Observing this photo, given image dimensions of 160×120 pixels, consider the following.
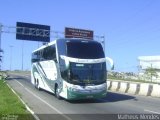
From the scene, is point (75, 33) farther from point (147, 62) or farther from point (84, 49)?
point (147, 62)

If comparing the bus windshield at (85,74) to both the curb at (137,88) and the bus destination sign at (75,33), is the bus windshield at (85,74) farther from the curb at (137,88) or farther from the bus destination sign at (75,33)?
the bus destination sign at (75,33)

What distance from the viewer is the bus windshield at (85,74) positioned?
23.7m

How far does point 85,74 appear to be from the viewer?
23.8 metres

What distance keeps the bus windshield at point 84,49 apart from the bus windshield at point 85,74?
0.53 metres

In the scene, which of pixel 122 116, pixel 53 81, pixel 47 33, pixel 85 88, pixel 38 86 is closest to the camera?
pixel 122 116

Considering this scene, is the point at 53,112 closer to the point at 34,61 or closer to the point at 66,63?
the point at 66,63

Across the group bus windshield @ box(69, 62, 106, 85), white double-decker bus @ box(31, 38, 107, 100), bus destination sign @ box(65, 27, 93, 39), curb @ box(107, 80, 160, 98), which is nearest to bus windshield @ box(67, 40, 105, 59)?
white double-decker bus @ box(31, 38, 107, 100)

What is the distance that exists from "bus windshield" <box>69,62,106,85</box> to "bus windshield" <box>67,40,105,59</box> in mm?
526

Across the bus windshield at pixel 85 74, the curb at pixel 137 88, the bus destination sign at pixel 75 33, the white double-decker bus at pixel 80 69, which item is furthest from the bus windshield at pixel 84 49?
the bus destination sign at pixel 75 33

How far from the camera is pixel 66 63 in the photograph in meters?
23.9

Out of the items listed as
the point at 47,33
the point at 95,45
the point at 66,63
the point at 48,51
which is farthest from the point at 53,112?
the point at 47,33

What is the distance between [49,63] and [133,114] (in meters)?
12.0

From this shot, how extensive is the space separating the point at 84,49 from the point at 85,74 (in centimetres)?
150

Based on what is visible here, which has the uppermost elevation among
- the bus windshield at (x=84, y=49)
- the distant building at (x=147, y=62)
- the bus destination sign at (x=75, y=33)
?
the bus destination sign at (x=75, y=33)
